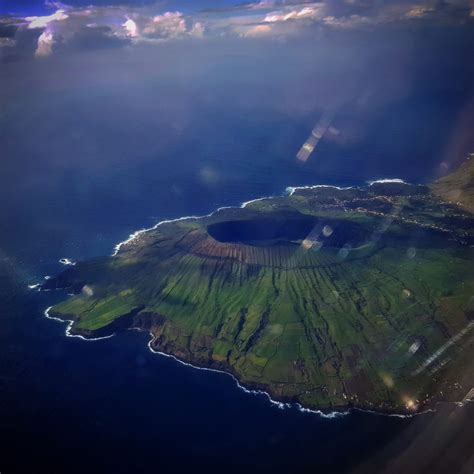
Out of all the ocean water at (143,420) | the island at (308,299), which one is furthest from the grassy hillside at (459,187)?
the ocean water at (143,420)

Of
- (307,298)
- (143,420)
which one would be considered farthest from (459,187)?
(143,420)

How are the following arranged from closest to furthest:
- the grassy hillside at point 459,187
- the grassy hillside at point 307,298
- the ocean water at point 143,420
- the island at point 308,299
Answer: the ocean water at point 143,420 < the island at point 308,299 < the grassy hillside at point 307,298 < the grassy hillside at point 459,187

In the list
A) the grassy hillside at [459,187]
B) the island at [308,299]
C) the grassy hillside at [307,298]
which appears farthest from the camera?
the grassy hillside at [459,187]

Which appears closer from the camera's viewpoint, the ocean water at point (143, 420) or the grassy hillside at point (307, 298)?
the ocean water at point (143, 420)

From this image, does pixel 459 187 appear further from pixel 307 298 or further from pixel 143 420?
pixel 143 420

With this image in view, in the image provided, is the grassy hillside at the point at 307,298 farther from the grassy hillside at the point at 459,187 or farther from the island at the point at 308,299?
the grassy hillside at the point at 459,187

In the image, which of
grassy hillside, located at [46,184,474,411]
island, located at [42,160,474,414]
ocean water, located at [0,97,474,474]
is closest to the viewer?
ocean water, located at [0,97,474,474]

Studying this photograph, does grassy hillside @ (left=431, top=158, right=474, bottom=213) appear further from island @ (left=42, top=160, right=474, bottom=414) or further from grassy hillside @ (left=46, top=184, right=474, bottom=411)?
grassy hillside @ (left=46, top=184, right=474, bottom=411)

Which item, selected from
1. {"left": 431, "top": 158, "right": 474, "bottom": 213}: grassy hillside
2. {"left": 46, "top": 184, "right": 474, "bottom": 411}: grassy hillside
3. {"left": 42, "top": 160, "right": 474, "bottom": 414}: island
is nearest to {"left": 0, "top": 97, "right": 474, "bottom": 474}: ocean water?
{"left": 42, "top": 160, "right": 474, "bottom": 414}: island

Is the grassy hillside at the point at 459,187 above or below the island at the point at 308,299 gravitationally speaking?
below
